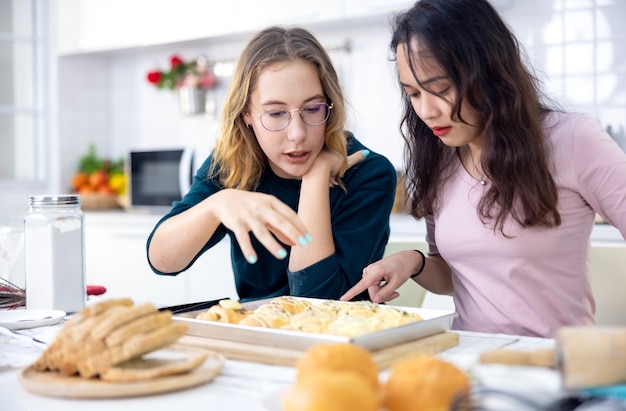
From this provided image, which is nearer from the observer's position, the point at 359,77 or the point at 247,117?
the point at 247,117

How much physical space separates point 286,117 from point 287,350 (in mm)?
704

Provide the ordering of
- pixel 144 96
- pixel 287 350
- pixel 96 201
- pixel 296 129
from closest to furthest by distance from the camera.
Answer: pixel 287 350 → pixel 296 129 → pixel 96 201 → pixel 144 96

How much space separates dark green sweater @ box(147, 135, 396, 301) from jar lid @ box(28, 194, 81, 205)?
27 cm

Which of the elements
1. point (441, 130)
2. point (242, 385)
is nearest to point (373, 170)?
point (441, 130)

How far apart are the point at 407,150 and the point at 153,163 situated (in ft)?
8.54

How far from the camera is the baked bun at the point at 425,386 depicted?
618mm

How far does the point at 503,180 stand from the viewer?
140 cm

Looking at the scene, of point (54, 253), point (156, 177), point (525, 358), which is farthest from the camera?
point (156, 177)

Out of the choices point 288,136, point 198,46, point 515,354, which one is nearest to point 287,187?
point 288,136

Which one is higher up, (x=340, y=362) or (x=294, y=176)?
(x=294, y=176)

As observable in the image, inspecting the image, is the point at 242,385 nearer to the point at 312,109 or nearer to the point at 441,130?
the point at 441,130

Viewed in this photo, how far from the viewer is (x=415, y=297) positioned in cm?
178

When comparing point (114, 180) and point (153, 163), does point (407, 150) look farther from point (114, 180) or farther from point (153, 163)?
point (114, 180)

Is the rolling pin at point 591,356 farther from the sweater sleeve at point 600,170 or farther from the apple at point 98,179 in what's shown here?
the apple at point 98,179
